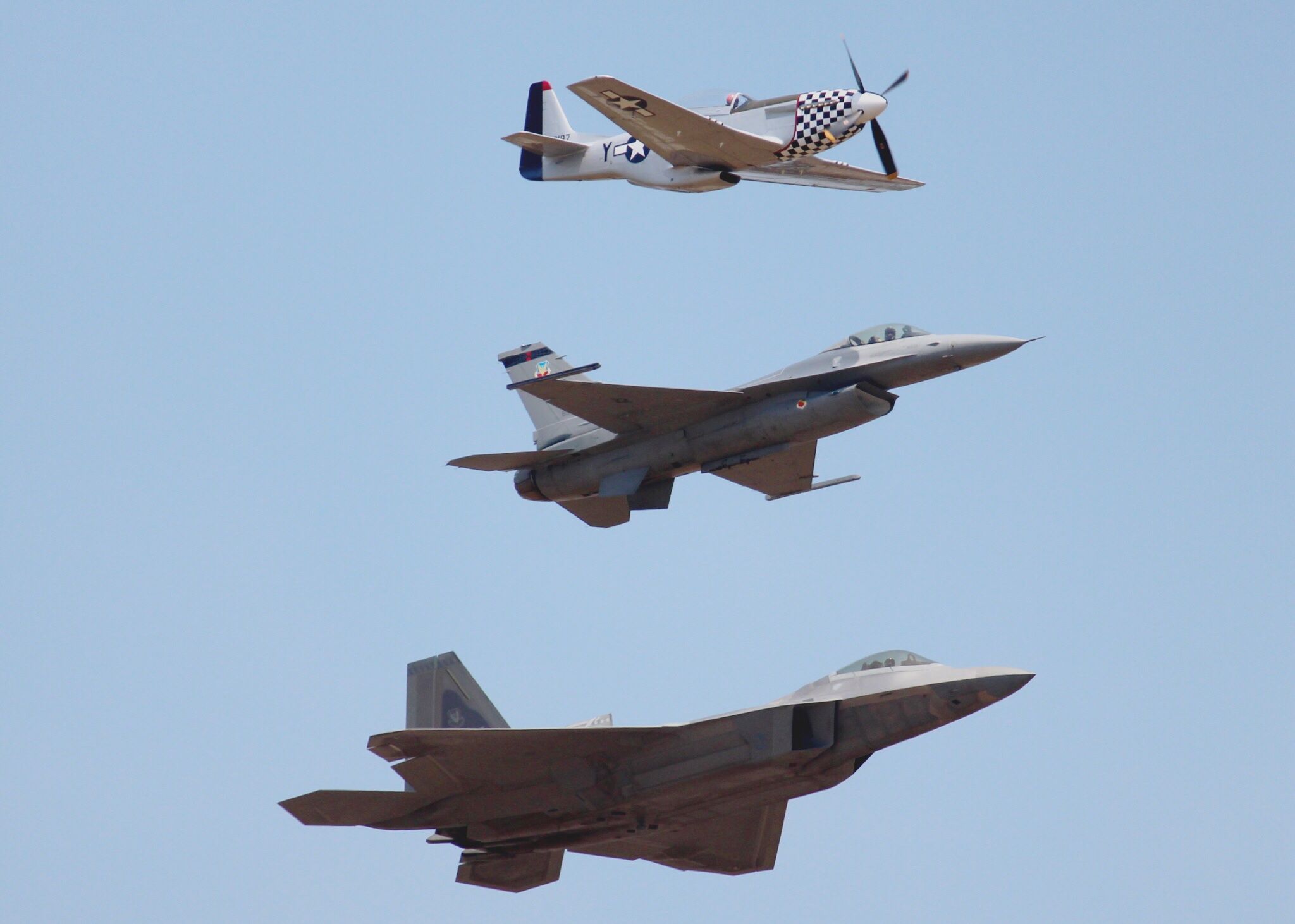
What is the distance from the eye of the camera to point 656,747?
92.5ft

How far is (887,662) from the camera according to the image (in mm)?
27641

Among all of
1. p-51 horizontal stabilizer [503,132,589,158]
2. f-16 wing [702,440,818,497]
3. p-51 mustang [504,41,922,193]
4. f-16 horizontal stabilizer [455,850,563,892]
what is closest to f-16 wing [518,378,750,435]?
f-16 wing [702,440,818,497]

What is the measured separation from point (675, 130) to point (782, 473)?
28.0 ft

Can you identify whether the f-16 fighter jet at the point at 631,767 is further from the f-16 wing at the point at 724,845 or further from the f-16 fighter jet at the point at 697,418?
the f-16 fighter jet at the point at 697,418

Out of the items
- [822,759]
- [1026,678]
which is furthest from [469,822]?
[1026,678]

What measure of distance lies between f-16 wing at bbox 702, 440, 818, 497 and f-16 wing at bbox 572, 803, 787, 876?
8149 mm

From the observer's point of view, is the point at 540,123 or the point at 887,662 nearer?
the point at 887,662

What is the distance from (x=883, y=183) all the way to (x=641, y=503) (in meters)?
10.6

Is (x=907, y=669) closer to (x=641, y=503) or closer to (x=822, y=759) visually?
(x=822, y=759)

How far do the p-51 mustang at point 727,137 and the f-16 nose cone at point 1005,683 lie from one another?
13.0m

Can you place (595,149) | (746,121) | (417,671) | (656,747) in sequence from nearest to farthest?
(656,747) < (417,671) < (746,121) < (595,149)

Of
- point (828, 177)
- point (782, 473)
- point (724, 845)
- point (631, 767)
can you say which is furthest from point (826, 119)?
point (724, 845)

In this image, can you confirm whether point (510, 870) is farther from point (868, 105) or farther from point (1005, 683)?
point (868, 105)

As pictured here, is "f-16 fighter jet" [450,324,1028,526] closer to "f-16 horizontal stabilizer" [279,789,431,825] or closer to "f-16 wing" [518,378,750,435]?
"f-16 wing" [518,378,750,435]
